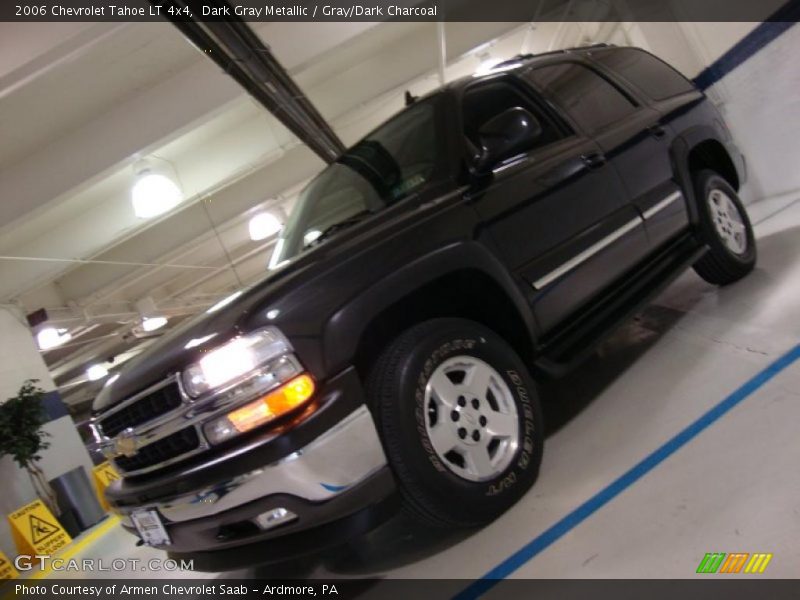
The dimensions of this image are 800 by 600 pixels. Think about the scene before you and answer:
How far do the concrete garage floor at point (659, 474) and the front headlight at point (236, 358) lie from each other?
1.01 m

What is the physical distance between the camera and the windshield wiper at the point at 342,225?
8.39 feet

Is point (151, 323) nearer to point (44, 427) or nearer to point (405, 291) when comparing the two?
point (44, 427)

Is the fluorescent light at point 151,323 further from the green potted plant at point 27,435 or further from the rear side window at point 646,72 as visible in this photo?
the rear side window at point 646,72

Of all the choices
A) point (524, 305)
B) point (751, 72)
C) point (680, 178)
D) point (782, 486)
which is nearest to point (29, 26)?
point (524, 305)

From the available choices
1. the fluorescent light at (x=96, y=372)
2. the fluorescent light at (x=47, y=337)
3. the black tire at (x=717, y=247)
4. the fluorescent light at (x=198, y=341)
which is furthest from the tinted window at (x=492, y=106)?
the fluorescent light at (x=96, y=372)

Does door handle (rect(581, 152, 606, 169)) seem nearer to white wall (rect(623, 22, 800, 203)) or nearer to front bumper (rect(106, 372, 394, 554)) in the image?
front bumper (rect(106, 372, 394, 554))

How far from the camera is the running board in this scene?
94.6 inches

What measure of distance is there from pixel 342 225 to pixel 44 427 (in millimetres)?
9711

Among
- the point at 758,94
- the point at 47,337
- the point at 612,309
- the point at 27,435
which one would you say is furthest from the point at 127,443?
the point at 47,337

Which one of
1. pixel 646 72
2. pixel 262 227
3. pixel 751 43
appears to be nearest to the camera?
pixel 646 72

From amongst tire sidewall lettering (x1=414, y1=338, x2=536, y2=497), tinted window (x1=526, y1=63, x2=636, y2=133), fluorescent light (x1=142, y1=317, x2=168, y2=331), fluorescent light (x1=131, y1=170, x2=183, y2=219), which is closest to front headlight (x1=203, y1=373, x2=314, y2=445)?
tire sidewall lettering (x1=414, y1=338, x2=536, y2=497)

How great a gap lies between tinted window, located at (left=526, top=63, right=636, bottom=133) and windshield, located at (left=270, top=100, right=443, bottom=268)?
31.5 inches

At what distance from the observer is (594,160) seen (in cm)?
285

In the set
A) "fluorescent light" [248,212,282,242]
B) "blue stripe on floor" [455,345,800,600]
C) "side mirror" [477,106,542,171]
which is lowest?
"blue stripe on floor" [455,345,800,600]
